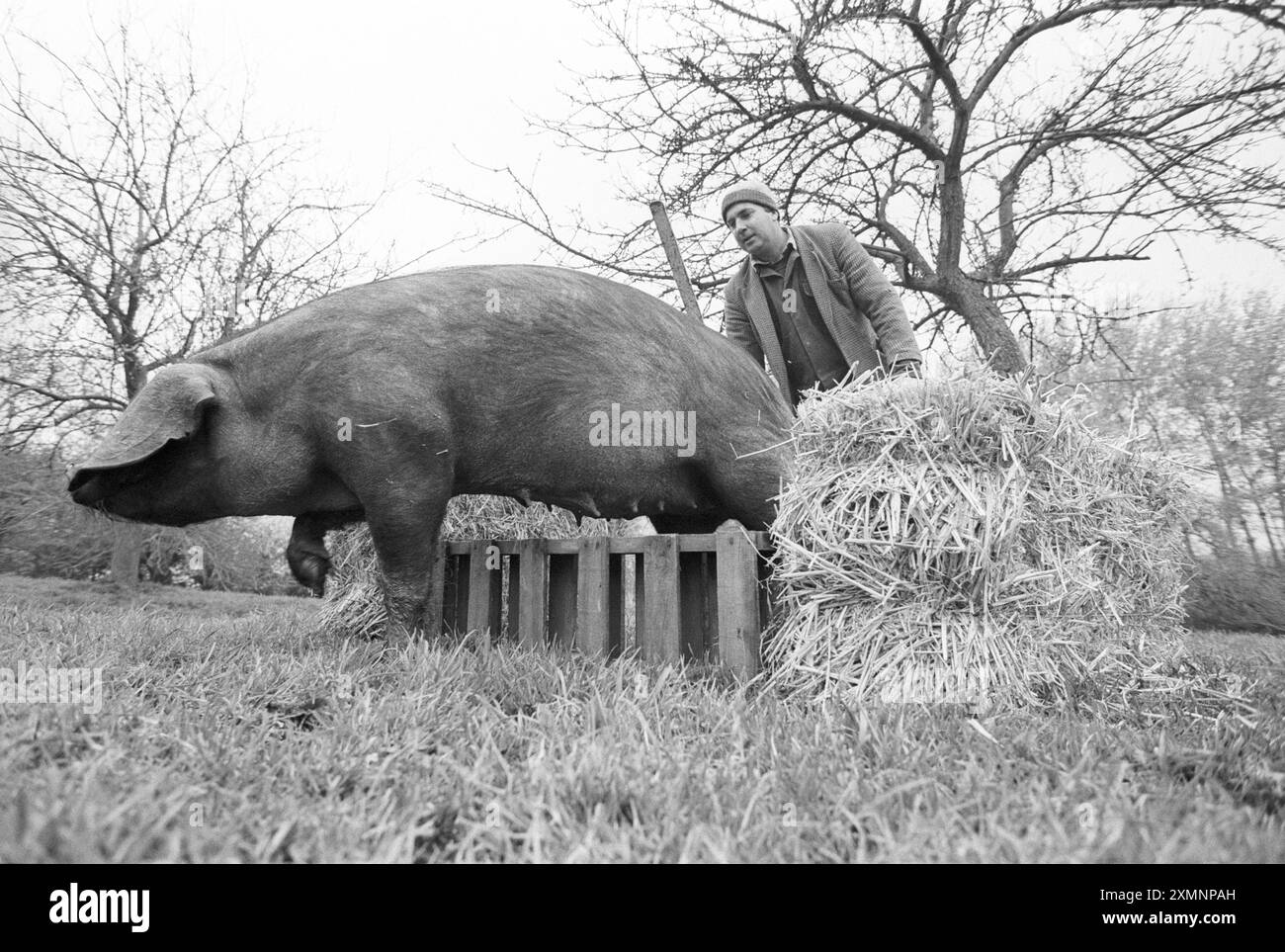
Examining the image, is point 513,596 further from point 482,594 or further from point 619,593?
point 619,593

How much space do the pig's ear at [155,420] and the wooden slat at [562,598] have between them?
140 cm

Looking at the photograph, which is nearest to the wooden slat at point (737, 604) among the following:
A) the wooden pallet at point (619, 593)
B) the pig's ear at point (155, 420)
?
the wooden pallet at point (619, 593)

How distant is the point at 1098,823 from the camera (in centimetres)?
113

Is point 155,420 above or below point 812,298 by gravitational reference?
below

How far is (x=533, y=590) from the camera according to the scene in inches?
113

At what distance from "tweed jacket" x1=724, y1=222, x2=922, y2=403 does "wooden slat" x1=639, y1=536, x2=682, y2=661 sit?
1.74 metres

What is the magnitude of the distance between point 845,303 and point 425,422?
243cm

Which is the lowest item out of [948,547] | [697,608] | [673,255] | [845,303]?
[697,608]

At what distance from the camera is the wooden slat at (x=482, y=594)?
3070mm


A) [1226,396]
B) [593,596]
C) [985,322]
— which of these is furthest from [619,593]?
[1226,396]

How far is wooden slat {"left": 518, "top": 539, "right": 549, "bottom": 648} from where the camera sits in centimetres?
285

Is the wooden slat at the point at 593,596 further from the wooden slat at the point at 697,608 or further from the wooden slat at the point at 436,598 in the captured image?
the wooden slat at the point at 436,598

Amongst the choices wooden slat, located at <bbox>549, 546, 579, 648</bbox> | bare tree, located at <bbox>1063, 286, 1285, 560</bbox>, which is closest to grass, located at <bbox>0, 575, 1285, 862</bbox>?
wooden slat, located at <bbox>549, 546, 579, 648</bbox>
